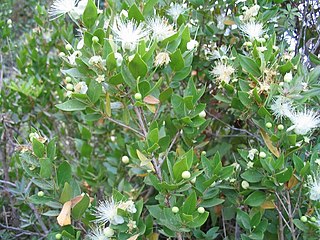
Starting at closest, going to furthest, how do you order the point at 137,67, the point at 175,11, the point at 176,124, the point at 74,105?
the point at 137,67 → the point at 74,105 → the point at 176,124 → the point at 175,11

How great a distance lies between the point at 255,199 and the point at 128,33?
1.96 feet

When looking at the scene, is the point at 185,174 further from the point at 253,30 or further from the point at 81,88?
the point at 253,30

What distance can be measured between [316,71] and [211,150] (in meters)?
0.57

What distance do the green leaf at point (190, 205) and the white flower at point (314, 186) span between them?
1.04 feet

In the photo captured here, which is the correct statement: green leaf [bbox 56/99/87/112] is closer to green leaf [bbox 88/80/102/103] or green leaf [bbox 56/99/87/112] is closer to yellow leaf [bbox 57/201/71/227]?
green leaf [bbox 88/80/102/103]

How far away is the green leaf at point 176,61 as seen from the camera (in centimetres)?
129

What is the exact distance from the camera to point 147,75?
1.30 metres

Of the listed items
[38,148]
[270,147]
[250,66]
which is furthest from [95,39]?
[270,147]

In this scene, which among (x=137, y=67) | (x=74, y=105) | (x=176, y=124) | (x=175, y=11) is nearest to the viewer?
(x=137, y=67)

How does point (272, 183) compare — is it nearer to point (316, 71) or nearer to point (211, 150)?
point (316, 71)

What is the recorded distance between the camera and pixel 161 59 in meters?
1.27

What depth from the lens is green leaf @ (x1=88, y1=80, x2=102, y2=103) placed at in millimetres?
1247

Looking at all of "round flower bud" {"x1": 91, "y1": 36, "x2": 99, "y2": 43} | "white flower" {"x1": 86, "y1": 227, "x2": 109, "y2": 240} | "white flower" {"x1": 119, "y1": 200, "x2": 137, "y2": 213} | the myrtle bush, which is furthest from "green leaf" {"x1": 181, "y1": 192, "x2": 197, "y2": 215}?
"round flower bud" {"x1": 91, "y1": 36, "x2": 99, "y2": 43}

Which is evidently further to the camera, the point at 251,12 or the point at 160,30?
the point at 251,12
